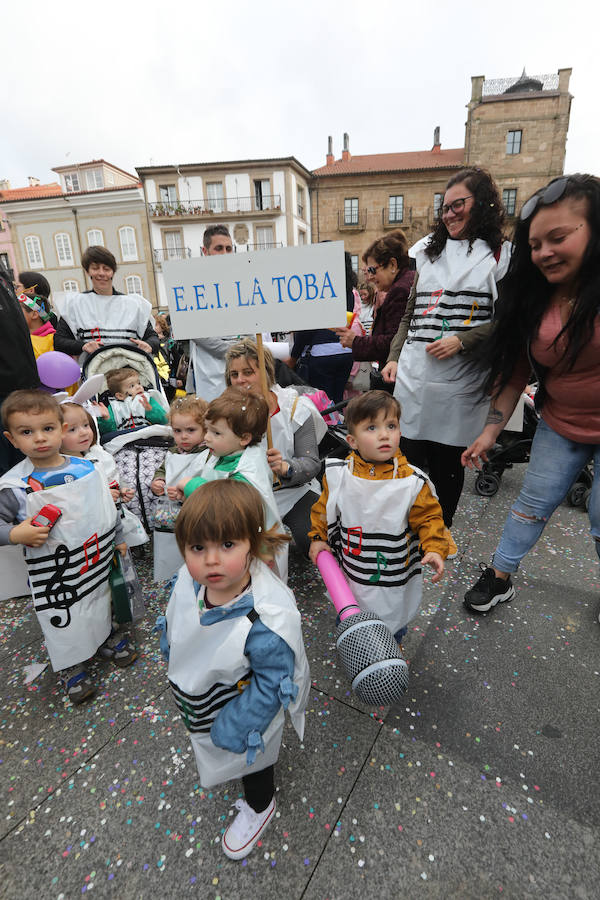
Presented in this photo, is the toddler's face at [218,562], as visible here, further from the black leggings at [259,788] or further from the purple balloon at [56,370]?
the purple balloon at [56,370]

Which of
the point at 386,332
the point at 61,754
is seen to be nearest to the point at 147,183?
the point at 386,332

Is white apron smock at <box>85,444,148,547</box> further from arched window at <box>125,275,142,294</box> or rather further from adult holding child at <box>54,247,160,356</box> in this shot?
arched window at <box>125,275,142,294</box>

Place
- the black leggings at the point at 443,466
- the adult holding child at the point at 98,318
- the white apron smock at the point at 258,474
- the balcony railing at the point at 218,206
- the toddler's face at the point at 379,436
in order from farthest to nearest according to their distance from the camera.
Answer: the balcony railing at the point at 218,206 < the adult holding child at the point at 98,318 < the black leggings at the point at 443,466 < the white apron smock at the point at 258,474 < the toddler's face at the point at 379,436

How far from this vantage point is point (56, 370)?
9.66ft

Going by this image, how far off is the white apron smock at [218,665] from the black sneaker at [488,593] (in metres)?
1.34

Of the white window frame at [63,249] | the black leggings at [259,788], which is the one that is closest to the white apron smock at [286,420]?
the black leggings at [259,788]

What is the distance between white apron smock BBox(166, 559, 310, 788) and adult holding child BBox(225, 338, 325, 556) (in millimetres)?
1049

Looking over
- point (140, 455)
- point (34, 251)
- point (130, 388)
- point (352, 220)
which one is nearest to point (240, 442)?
point (140, 455)

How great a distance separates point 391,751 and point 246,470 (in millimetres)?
1213

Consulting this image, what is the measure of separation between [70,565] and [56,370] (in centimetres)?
172

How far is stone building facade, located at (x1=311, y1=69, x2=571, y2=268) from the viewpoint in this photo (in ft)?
74.3

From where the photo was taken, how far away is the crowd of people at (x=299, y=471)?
1209 millimetres

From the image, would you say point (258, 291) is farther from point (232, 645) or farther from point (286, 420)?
point (232, 645)

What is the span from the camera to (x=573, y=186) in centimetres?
148
